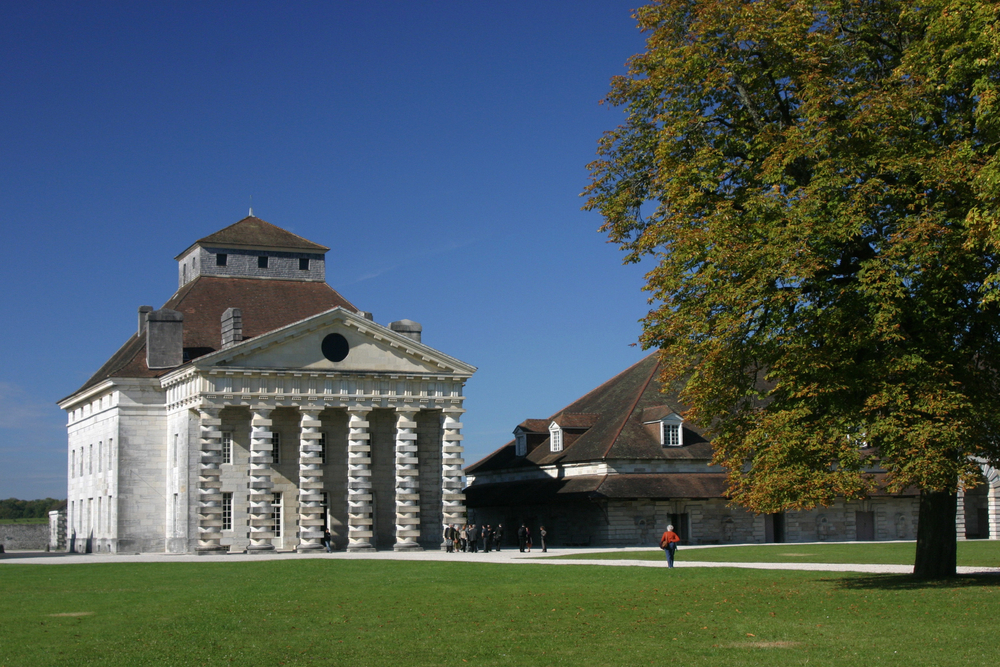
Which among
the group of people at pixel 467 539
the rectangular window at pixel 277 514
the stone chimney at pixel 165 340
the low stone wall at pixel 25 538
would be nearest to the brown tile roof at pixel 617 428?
the group of people at pixel 467 539

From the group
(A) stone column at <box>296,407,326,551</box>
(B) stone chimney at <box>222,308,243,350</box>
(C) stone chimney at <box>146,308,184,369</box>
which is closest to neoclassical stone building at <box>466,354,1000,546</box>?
(A) stone column at <box>296,407,326,551</box>

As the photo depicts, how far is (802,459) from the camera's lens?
23062 mm

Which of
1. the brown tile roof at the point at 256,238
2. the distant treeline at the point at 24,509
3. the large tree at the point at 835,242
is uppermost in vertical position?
the brown tile roof at the point at 256,238

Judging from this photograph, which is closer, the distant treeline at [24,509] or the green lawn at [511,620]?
the green lawn at [511,620]

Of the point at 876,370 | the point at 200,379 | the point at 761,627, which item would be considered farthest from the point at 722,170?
the point at 200,379

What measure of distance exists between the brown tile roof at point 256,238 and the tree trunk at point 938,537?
44658 millimetres

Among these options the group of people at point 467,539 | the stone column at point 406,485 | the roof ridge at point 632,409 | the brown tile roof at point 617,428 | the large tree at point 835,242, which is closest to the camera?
the large tree at point 835,242

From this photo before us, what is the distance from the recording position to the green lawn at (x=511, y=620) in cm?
1524

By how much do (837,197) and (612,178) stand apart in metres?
7.03

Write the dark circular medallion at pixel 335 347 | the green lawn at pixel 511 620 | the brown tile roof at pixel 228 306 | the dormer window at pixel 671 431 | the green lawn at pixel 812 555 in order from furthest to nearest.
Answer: the brown tile roof at pixel 228 306 → the dormer window at pixel 671 431 → the dark circular medallion at pixel 335 347 → the green lawn at pixel 812 555 → the green lawn at pixel 511 620

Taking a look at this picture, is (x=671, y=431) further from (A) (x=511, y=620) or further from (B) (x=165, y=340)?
(A) (x=511, y=620)

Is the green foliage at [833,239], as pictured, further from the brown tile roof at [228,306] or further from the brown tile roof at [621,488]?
the brown tile roof at [228,306]

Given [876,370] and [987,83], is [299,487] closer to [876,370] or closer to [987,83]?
[876,370]

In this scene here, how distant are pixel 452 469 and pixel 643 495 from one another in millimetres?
9395
